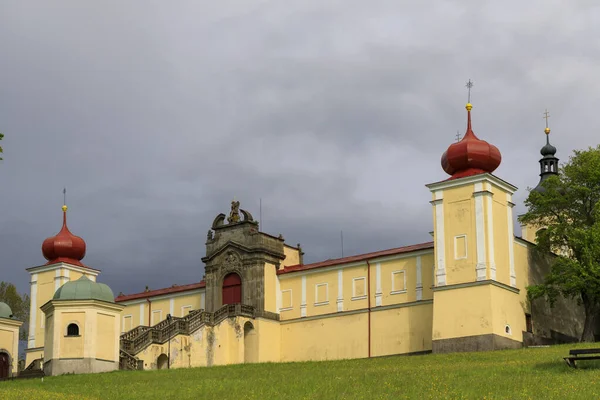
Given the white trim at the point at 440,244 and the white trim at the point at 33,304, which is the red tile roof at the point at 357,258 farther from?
the white trim at the point at 33,304

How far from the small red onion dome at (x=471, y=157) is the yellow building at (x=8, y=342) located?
82.1ft

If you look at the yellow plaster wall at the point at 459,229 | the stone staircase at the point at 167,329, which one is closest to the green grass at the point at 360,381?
the stone staircase at the point at 167,329

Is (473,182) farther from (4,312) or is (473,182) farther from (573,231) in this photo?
(4,312)

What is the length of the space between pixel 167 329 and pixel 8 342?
915cm

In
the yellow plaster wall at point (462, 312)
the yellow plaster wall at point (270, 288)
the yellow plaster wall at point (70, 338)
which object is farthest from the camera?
the yellow plaster wall at point (270, 288)

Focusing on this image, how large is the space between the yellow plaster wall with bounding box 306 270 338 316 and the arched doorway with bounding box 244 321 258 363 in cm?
334

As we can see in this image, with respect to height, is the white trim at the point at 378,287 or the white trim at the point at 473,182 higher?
the white trim at the point at 473,182

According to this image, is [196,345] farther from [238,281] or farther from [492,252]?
[492,252]

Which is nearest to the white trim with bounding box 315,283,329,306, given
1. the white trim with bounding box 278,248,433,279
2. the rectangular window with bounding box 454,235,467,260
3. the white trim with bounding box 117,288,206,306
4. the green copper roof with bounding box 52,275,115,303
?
the white trim with bounding box 278,248,433,279

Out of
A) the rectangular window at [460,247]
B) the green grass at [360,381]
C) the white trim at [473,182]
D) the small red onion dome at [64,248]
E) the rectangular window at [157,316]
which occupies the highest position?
the white trim at [473,182]

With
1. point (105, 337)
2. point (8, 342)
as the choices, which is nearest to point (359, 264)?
point (105, 337)

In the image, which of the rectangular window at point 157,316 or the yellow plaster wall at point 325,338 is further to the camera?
the rectangular window at point 157,316

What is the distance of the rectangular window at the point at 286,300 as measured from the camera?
61916 millimetres

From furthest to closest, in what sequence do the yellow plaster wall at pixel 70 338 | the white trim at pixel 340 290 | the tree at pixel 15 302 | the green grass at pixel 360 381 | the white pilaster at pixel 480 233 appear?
the tree at pixel 15 302
the white trim at pixel 340 290
the white pilaster at pixel 480 233
the yellow plaster wall at pixel 70 338
the green grass at pixel 360 381
